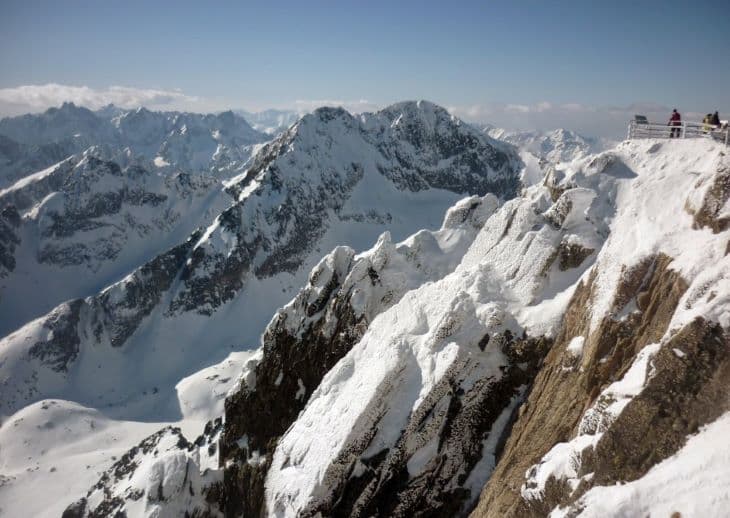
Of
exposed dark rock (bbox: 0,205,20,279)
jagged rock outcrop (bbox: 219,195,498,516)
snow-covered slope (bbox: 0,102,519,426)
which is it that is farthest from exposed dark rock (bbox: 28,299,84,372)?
jagged rock outcrop (bbox: 219,195,498,516)

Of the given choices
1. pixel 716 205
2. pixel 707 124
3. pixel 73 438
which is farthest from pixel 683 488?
pixel 73 438

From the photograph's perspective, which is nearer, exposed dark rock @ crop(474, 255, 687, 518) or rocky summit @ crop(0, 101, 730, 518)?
rocky summit @ crop(0, 101, 730, 518)

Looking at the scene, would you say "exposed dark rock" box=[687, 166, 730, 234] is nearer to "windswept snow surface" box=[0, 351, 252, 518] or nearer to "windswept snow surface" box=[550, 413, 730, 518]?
"windswept snow surface" box=[550, 413, 730, 518]

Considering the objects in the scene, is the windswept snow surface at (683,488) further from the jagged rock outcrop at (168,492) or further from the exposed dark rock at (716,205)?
the jagged rock outcrop at (168,492)

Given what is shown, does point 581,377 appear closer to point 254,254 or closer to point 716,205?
Result: point 716,205

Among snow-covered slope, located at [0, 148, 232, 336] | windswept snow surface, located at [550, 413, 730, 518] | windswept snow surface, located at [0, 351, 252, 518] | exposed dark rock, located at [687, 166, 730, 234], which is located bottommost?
windswept snow surface, located at [0, 351, 252, 518]

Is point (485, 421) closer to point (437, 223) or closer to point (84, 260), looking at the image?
point (437, 223)

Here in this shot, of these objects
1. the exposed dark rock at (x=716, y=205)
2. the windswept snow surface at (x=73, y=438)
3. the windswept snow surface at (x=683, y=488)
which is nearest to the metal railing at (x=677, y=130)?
the exposed dark rock at (x=716, y=205)
